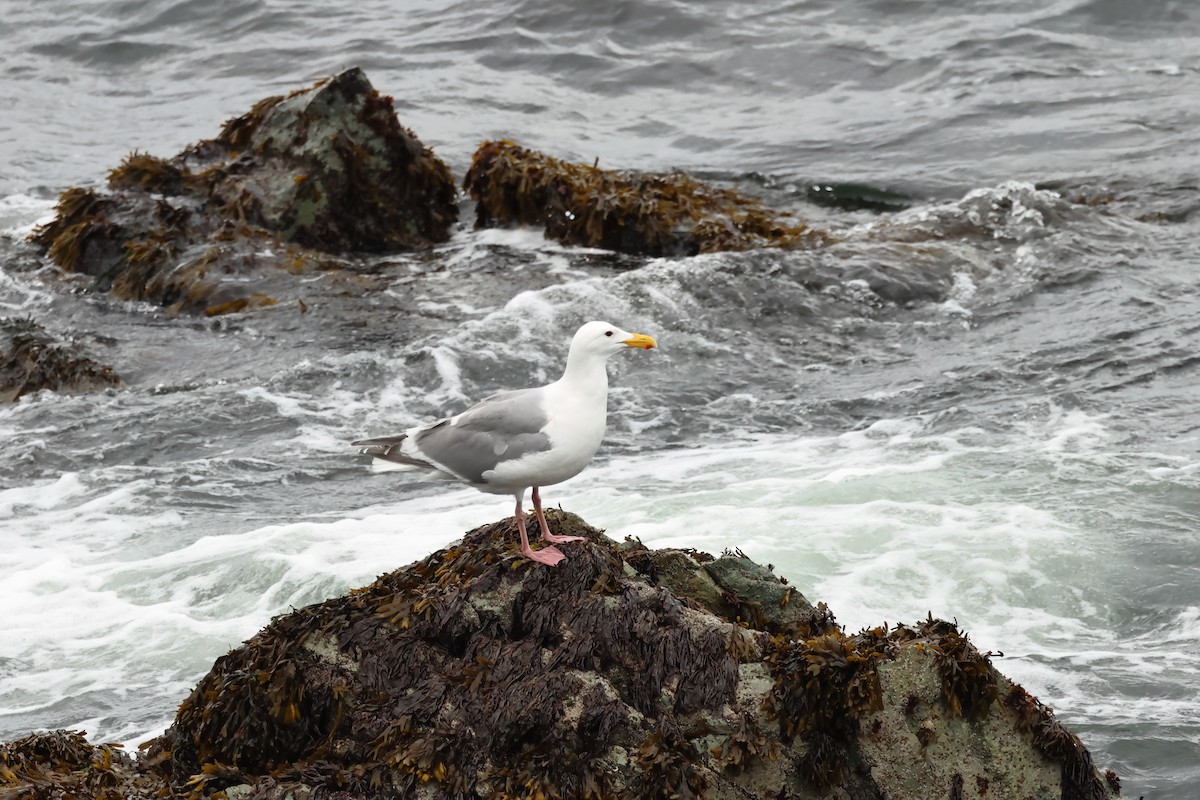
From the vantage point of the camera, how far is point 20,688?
Answer: 6480 mm

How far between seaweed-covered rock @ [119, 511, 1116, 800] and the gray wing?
441mm

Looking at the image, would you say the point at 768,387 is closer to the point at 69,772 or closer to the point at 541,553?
the point at 541,553

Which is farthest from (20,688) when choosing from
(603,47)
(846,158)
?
(603,47)

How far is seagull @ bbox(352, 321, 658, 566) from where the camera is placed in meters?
5.00

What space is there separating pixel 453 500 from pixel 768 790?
4.53m

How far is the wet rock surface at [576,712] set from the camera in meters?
4.26

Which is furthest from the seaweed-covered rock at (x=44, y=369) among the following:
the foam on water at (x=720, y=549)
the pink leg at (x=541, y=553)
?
the pink leg at (x=541, y=553)

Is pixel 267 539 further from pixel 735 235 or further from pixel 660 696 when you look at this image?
pixel 735 235

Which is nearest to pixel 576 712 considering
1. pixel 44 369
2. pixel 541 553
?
pixel 541 553

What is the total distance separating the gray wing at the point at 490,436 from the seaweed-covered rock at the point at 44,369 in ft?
17.8

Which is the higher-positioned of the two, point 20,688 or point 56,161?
point 56,161

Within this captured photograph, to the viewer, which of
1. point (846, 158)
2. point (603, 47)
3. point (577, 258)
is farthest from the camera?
point (603, 47)

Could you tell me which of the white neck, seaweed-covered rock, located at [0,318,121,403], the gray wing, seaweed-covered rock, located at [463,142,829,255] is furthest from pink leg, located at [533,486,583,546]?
seaweed-covered rock, located at [463,142,829,255]

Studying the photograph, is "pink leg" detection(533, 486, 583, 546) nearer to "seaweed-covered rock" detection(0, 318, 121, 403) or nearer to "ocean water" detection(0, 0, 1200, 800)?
"ocean water" detection(0, 0, 1200, 800)
